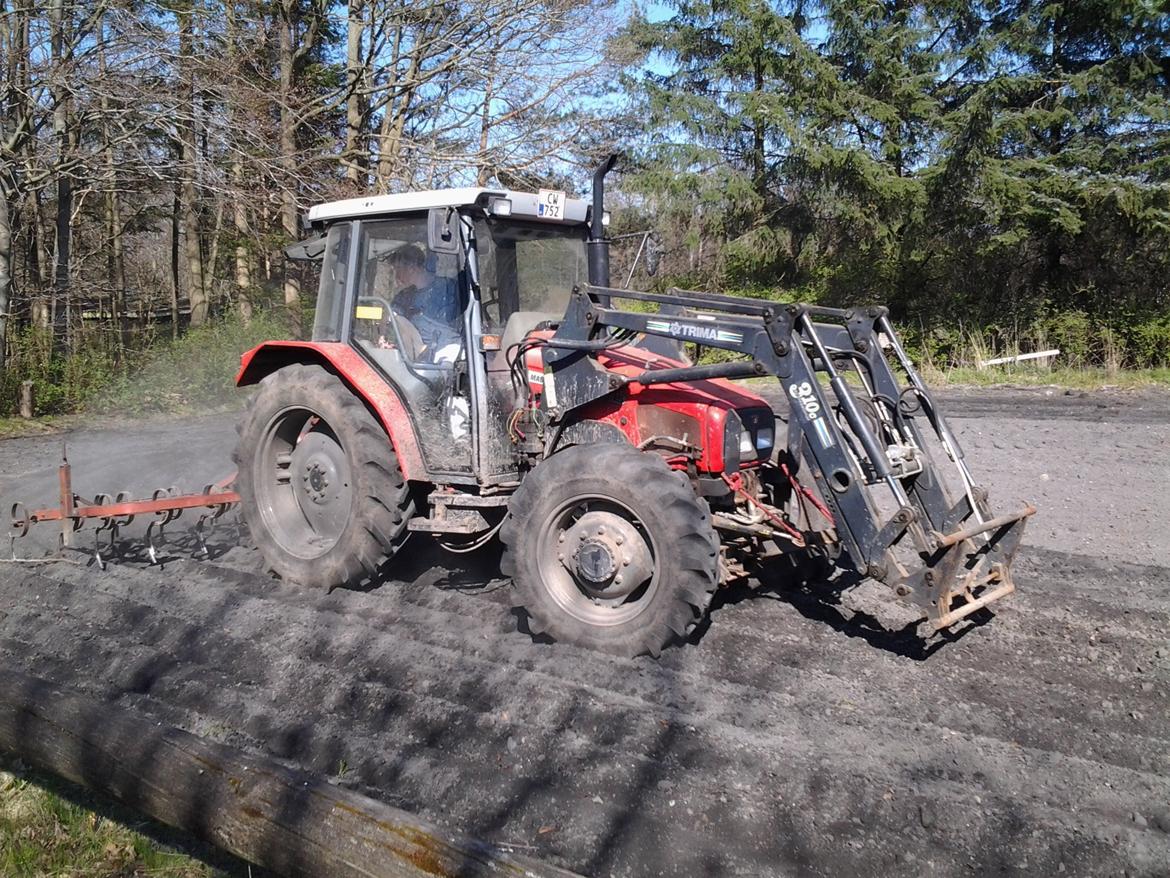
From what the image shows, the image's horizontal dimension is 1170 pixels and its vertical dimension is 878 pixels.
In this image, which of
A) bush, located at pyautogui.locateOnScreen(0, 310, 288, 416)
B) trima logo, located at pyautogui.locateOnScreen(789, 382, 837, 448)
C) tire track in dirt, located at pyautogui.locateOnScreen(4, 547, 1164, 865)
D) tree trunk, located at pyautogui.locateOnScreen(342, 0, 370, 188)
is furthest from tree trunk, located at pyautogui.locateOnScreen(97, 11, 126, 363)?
trima logo, located at pyautogui.locateOnScreen(789, 382, 837, 448)

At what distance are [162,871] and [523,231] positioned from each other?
3.70m

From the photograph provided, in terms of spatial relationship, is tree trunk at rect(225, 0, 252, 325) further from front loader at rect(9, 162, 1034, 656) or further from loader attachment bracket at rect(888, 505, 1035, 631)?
loader attachment bracket at rect(888, 505, 1035, 631)

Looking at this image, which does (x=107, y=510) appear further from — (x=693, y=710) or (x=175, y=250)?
(x=175, y=250)

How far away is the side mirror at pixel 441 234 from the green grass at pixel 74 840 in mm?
2819

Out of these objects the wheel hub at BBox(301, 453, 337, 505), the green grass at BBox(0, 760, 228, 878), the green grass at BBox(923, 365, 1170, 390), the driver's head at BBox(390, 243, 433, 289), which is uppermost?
the driver's head at BBox(390, 243, 433, 289)

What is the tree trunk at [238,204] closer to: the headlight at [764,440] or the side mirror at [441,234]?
the side mirror at [441,234]

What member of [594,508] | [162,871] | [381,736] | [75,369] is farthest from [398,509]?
[75,369]

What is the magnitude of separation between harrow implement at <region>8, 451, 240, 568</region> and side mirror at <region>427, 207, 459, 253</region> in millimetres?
2483

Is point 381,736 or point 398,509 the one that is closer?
point 381,736

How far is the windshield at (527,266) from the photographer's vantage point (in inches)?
211

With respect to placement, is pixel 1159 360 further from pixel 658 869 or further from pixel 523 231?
pixel 658 869

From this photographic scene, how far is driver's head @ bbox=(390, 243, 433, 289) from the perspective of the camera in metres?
5.51

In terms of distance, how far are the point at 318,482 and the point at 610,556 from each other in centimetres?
221

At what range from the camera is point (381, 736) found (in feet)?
12.8
